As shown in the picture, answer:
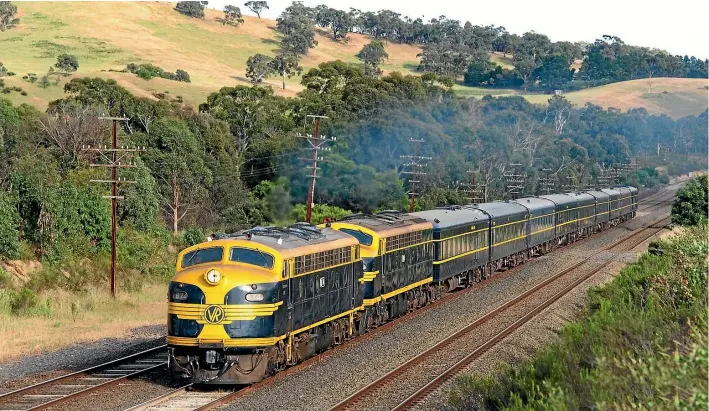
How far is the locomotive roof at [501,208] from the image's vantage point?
160 ft

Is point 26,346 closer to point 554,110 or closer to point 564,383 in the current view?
point 564,383

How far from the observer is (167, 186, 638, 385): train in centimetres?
2103

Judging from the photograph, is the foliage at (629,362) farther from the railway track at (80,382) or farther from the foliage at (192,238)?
the foliage at (192,238)

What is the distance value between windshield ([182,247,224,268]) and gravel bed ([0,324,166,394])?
440 cm

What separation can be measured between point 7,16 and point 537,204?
13055cm

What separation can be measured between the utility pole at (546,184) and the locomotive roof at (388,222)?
72.8 meters

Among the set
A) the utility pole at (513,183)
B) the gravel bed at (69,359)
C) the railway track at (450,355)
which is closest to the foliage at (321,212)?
the railway track at (450,355)

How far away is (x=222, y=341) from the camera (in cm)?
2089

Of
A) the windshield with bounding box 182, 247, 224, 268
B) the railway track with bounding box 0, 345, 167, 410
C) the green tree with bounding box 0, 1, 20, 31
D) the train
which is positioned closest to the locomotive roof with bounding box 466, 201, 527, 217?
the train

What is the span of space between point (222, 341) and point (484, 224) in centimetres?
2634

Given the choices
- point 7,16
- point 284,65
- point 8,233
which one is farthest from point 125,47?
point 8,233

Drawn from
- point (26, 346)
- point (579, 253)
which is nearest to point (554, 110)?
point (579, 253)

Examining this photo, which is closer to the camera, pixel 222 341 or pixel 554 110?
pixel 222 341

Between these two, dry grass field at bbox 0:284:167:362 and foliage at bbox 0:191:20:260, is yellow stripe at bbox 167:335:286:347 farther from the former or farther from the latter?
foliage at bbox 0:191:20:260
